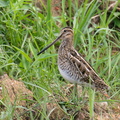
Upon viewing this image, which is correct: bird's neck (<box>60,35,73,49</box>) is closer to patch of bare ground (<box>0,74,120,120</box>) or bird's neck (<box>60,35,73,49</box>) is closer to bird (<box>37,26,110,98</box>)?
bird (<box>37,26,110,98</box>)

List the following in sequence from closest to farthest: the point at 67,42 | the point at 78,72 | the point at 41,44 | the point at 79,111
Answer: the point at 79,111 < the point at 78,72 < the point at 67,42 < the point at 41,44

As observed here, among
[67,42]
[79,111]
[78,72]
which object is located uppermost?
[67,42]

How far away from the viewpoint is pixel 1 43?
21.2 feet

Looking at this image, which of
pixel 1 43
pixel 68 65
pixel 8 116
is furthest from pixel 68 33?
pixel 8 116

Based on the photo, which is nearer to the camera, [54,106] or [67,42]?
[54,106]

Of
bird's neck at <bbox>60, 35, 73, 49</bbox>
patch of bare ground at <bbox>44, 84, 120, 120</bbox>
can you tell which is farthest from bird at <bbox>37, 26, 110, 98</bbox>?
patch of bare ground at <bbox>44, 84, 120, 120</bbox>

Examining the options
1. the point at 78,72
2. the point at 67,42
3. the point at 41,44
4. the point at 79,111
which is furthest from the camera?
the point at 41,44

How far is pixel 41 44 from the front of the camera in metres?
6.75

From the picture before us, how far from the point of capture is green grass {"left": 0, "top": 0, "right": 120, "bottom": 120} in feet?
19.1

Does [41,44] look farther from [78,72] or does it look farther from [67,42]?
[78,72]

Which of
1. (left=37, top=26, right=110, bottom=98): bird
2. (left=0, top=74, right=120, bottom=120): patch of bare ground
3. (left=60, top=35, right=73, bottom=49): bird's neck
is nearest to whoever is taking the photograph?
(left=0, top=74, right=120, bottom=120): patch of bare ground

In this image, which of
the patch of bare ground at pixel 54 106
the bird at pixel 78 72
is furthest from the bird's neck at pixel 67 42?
the patch of bare ground at pixel 54 106

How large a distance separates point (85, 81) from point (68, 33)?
75cm

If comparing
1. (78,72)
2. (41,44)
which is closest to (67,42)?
(78,72)
